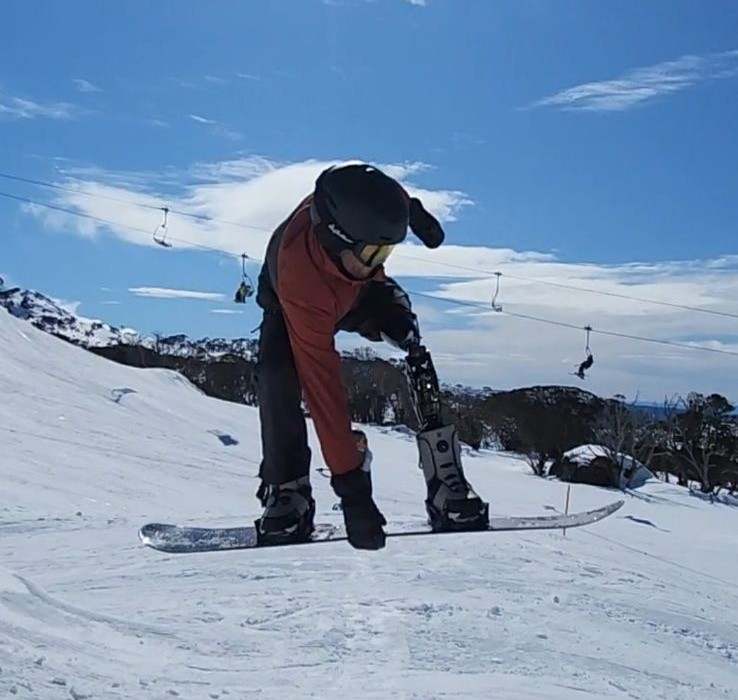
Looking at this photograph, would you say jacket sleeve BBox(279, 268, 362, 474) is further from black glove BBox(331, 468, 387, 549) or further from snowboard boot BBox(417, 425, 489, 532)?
snowboard boot BBox(417, 425, 489, 532)

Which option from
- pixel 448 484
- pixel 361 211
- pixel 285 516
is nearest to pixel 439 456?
pixel 448 484

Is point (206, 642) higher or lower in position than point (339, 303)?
lower

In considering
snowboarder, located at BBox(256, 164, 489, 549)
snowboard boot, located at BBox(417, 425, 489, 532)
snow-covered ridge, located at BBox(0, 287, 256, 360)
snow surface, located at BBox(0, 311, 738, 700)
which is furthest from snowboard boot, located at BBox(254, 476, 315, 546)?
snow-covered ridge, located at BBox(0, 287, 256, 360)

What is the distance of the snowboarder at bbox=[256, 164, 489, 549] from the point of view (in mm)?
2438

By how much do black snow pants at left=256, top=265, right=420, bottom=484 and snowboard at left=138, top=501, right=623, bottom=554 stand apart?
0.29 m

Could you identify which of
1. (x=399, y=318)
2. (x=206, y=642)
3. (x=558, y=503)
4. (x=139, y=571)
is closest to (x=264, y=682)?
(x=206, y=642)

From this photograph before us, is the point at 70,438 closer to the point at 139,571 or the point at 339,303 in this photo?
the point at 139,571

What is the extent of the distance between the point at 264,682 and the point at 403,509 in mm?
10468

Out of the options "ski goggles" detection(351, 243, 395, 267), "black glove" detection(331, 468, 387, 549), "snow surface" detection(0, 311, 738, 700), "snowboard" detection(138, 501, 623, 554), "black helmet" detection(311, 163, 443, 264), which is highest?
"black helmet" detection(311, 163, 443, 264)

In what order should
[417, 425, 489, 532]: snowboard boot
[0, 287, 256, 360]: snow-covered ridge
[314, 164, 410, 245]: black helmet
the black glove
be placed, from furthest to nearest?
[0, 287, 256, 360]: snow-covered ridge
[417, 425, 489, 532]: snowboard boot
the black glove
[314, 164, 410, 245]: black helmet

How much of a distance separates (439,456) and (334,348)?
64 centimetres

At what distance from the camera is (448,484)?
294 cm

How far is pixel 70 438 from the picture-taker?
51.2 feet

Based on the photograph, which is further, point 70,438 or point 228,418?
point 228,418
